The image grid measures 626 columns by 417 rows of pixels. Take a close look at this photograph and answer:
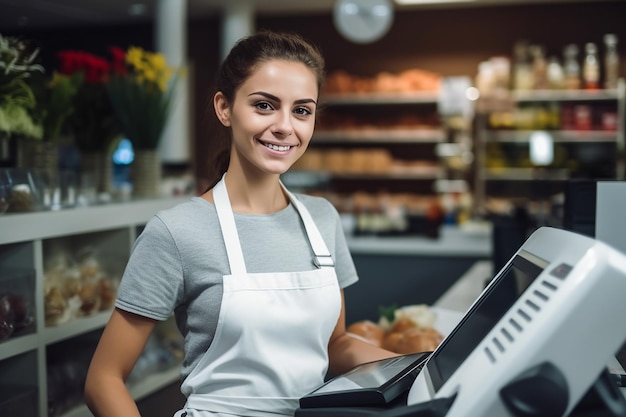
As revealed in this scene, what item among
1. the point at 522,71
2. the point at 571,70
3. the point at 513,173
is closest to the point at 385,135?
the point at 513,173

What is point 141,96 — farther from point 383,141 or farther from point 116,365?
point 383,141

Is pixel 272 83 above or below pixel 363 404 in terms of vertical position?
above

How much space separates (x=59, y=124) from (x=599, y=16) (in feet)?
22.3

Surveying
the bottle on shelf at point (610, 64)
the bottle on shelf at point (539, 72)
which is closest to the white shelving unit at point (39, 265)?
the bottle on shelf at point (539, 72)

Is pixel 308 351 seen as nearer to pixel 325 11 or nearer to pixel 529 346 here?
pixel 529 346

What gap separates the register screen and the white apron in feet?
1.00

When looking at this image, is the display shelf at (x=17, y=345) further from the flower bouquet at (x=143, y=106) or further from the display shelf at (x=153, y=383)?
the flower bouquet at (x=143, y=106)

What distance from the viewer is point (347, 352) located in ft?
5.14

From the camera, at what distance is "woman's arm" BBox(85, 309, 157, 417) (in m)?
1.31

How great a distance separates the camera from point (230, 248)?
1381 millimetres

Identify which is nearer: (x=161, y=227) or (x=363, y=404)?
(x=363, y=404)

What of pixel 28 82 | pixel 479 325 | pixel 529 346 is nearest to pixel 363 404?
pixel 479 325

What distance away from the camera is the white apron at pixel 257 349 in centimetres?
133

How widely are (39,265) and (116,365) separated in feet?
4.26
